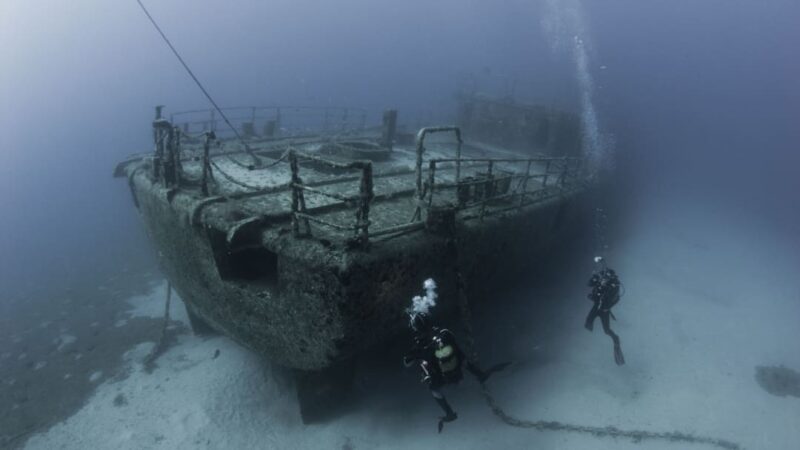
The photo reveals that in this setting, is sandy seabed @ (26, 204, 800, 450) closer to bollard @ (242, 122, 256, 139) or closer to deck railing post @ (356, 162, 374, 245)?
deck railing post @ (356, 162, 374, 245)

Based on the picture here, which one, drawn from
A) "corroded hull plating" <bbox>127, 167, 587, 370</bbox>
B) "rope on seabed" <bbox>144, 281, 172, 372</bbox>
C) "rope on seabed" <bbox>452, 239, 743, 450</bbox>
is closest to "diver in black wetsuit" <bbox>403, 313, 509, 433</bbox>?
"corroded hull plating" <bbox>127, 167, 587, 370</bbox>

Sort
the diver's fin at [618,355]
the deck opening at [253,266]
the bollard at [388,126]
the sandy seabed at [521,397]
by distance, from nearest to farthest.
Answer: the deck opening at [253,266], the sandy seabed at [521,397], the diver's fin at [618,355], the bollard at [388,126]

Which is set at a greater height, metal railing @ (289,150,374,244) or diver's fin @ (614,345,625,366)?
metal railing @ (289,150,374,244)

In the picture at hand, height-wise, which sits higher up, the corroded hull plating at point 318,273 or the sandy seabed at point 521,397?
the corroded hull plating at point 318,273

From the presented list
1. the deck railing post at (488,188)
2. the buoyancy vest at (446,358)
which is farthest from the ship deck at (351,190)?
the buoyancy vest at (446,358)

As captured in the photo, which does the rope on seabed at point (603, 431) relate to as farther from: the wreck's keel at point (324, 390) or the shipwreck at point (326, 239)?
the wreck's keel at point (324, 390)

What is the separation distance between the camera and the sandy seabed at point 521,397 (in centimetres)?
841

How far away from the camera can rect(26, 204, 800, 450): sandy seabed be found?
841cm

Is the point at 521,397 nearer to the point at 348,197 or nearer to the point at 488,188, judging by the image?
the point at 488,188

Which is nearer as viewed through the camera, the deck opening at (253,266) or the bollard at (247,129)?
the deck opening at (253,266)

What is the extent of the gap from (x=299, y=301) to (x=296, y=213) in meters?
1.39

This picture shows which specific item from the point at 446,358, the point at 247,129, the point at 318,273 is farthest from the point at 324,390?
the point at 247,129

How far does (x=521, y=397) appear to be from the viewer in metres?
9.13

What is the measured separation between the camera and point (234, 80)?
12788 cm
